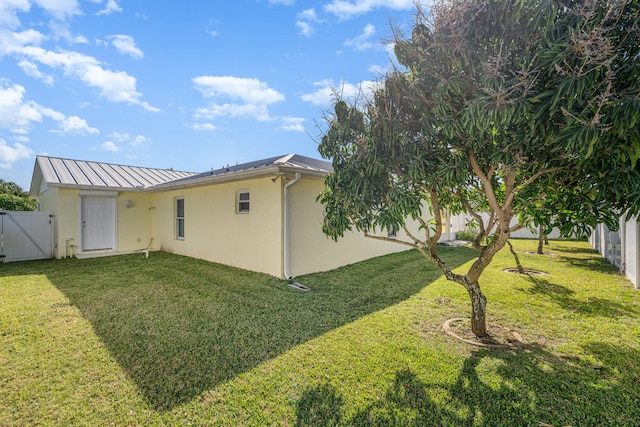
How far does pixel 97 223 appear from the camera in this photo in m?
11.3

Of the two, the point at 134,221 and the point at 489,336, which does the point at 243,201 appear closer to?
the point at 489,336

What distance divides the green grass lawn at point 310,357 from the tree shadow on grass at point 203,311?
1.2 inches

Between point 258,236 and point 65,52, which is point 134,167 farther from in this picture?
point 258,236

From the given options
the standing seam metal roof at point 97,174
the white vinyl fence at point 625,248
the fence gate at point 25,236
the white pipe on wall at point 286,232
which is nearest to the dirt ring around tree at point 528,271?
the white vinyl fence at point 625,248

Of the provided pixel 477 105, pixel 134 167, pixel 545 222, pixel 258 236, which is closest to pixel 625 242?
pixel 545 222

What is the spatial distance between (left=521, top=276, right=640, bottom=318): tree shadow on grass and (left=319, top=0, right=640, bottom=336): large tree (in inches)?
103

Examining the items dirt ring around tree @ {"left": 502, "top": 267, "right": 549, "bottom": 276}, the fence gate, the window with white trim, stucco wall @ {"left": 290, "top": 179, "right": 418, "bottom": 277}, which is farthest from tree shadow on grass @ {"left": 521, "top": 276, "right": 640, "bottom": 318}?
the fence gate

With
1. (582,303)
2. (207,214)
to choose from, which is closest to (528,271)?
(582,303)

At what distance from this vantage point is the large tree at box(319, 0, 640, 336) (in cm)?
220

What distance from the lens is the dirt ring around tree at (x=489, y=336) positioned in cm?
380

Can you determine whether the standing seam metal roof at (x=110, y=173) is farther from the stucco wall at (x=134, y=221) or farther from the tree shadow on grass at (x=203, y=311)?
the tree shadow on grass at (x=203, y=311)

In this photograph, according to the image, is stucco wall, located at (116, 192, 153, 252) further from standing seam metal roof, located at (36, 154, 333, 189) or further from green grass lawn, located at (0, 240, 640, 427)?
green grass lawn, located at (0, 240, 640, 427)

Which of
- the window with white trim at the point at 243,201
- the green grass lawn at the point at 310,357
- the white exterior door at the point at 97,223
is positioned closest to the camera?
the green grass lawn at the point at 310,357

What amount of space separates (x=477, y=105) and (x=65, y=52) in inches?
500
